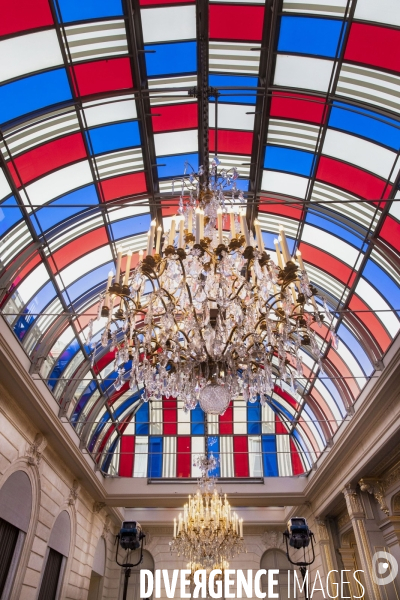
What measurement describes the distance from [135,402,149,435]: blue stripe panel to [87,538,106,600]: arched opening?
13.5 ft

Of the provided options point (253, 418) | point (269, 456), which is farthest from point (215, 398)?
point (253, 418)

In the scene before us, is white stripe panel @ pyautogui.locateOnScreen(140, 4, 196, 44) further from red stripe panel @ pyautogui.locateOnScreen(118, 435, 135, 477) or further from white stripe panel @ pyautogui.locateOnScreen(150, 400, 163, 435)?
red stripe panel @ pyautogui.locateOnScreen(118, 435, 135, 477)

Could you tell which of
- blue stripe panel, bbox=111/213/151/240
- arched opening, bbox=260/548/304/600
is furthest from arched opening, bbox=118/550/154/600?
blue stripe panel, bbox=111/213/151/240

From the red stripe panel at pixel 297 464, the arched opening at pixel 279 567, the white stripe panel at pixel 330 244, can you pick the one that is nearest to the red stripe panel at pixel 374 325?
the white stripe panel at pixel 330 244

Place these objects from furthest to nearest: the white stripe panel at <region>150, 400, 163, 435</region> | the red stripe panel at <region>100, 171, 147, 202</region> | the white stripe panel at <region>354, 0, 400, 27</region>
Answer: the white stripe panel at <region>150, 400, 163, 435</region>, the red stripe panel at <region>100, 171, 147, 202</region>, the white stripe panel at <region>354, 0, 400, 27</region>

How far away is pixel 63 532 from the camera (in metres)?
11.2

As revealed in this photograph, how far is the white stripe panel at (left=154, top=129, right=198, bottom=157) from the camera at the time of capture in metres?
7.48

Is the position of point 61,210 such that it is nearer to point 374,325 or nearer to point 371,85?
point 371,85

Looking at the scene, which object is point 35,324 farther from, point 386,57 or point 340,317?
point 386,57

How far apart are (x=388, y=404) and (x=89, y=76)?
7.72 meters

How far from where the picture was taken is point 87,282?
31.4ft

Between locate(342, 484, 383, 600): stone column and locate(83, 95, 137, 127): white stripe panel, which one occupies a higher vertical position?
locate(83, 95, 137, 127): white stripe panel

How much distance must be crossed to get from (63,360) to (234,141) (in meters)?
6.29

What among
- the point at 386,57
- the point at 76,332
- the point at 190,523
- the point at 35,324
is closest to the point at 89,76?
the point at 386,57
